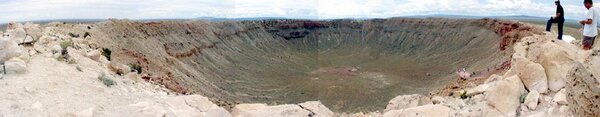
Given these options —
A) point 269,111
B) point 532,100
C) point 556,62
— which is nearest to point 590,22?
point 556,62

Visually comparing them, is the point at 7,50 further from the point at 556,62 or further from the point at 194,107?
the point at 556,62

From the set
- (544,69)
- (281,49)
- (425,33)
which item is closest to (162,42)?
(281,49)

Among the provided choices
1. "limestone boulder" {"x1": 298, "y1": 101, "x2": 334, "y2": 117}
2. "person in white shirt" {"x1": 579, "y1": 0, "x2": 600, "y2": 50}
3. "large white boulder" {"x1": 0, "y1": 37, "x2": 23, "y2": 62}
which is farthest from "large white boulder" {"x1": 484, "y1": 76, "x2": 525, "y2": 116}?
"large white boulder" {"x1": 0, "y1": 37, "x2": 23, "y2": 62}

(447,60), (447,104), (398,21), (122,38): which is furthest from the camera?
(398,21)

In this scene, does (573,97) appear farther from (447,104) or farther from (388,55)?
(388,55)

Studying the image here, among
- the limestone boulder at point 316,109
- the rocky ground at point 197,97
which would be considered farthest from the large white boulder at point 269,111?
the limestone boulder at point 316,109

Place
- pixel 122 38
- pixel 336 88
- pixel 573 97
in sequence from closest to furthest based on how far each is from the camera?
pixel 573 97 < pixel 122 38 < pixel 336 88

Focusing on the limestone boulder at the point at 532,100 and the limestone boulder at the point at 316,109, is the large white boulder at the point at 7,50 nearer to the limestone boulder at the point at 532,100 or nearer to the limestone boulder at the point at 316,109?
the limestone boulder at the point at 316,109
